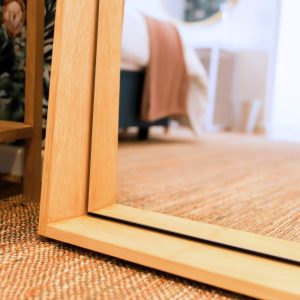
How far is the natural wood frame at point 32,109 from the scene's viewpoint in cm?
86

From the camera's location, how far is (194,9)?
150 inches

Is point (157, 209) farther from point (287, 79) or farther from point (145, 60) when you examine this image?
point (287, 79)

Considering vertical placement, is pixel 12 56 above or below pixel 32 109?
above

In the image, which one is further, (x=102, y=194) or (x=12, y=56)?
(x=12, y=56)

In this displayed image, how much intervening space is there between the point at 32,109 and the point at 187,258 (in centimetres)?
48

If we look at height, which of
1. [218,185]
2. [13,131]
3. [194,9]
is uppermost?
[194,9]

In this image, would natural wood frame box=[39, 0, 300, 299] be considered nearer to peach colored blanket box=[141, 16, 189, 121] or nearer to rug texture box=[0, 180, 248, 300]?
rug texture box=[0, 180, 248, 300]

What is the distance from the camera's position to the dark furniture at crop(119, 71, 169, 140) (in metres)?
2.06

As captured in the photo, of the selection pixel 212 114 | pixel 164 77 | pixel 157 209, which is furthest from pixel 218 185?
pixel 212 114

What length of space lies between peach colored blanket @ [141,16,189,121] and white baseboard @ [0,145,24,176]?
113 centimetres

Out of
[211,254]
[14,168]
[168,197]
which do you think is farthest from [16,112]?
[211,254]

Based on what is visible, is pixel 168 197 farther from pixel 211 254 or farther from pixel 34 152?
pixel 211 254

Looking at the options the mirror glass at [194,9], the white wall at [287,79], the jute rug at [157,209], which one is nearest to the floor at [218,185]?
the jute rug at [157,209]

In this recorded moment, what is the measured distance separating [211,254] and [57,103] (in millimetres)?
316
